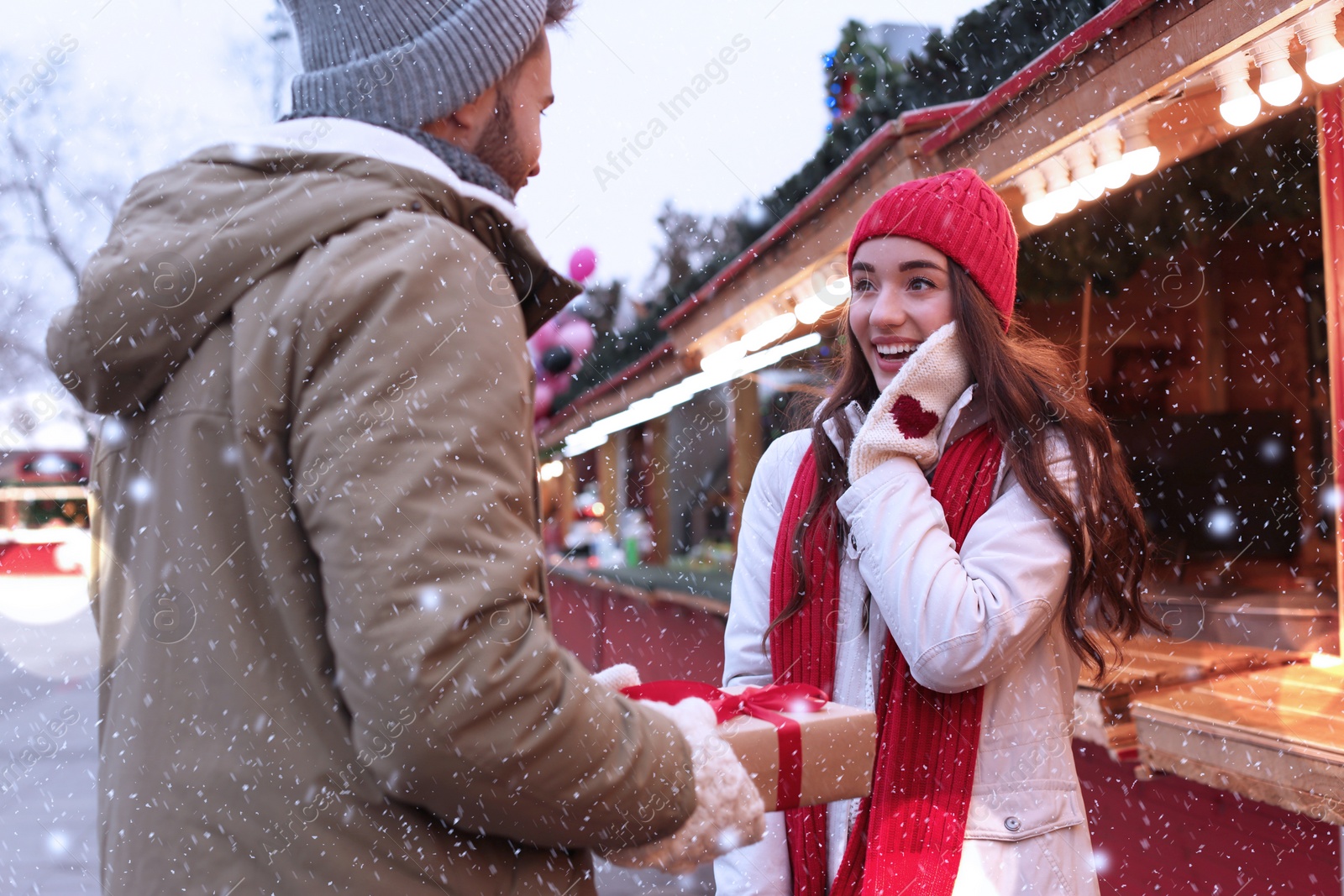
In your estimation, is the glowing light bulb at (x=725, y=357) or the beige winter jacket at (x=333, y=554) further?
the glowing light bulb at (x=725, y=357)

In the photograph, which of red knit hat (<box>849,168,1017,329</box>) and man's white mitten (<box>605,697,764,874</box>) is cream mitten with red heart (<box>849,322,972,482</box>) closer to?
red knit hat (<box>849,168,1017,329</box>)

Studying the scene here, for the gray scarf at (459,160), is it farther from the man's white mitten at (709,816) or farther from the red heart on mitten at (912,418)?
the red heart on mitten at (912,418)

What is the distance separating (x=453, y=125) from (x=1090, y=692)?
2.71 m

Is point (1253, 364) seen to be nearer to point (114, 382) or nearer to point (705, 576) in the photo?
point (705, 576)

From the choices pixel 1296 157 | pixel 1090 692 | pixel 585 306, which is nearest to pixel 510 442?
pixel 1090 692

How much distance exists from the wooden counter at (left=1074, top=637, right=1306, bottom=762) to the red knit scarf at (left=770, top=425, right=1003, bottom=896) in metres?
1.39

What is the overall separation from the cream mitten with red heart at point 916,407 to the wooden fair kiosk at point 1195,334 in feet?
3.76

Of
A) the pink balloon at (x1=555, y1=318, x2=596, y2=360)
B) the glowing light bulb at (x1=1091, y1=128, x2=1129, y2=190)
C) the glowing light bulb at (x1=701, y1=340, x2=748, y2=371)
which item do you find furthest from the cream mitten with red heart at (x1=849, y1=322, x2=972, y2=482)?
the glowing light bulb at (x1=701, y1=340, x2=748, y2=371)

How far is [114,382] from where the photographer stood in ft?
2.86

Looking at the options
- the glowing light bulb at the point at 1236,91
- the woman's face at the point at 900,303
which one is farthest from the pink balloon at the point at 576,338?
the woman's face at the point at 900,303

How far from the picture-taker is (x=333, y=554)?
2.53ft

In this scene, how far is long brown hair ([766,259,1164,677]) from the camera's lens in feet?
5.00

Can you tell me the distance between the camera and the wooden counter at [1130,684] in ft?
9.34

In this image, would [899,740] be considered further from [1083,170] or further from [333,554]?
[1083,170]
